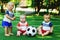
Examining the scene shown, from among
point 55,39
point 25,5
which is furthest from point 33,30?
point 25,5

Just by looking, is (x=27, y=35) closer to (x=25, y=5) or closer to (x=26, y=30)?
(x=26, y=30)

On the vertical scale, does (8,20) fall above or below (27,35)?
above

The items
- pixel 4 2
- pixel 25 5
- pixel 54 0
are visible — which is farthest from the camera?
pixel 25 5

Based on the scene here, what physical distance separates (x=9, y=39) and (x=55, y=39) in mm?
1242

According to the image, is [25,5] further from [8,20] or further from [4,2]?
[8,20]

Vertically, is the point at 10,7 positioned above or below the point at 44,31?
above

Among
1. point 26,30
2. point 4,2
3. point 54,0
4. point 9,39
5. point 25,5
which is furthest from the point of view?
point 25,5

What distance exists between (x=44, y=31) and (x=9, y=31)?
3.35 feet

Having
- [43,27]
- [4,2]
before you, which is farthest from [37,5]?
[43,27]

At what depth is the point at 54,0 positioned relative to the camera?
42.5 feet

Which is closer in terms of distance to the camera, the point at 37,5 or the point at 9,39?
the point at 9,39

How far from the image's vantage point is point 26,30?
5.92 meters

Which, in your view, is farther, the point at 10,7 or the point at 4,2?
the point at 4,2

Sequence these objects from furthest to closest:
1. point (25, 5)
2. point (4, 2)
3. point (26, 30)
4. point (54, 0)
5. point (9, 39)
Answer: point (25, 5) < point (4, 2) < point (54, 0) < point (26, 30) < point (9, 39)
